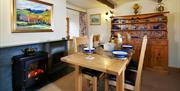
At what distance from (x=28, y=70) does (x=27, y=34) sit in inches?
28.4

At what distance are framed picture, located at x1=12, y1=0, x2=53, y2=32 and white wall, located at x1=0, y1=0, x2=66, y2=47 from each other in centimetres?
9

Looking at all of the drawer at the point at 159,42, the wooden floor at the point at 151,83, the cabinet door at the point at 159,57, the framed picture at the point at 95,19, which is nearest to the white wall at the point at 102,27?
the framed picture at the point at 95,19

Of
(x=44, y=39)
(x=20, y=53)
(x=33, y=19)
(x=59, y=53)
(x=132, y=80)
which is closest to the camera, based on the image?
(x=132, y=80)

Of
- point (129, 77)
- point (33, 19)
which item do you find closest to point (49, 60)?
point (33, 19)

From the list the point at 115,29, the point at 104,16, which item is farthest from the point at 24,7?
the point at 104,16

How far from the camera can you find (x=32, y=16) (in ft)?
8.54

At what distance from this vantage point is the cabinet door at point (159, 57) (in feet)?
11.3

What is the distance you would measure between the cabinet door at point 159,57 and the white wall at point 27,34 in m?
2.66

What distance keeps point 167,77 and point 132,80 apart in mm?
1926

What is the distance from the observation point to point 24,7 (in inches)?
95.7

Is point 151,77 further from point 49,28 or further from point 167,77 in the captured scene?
point 49,28

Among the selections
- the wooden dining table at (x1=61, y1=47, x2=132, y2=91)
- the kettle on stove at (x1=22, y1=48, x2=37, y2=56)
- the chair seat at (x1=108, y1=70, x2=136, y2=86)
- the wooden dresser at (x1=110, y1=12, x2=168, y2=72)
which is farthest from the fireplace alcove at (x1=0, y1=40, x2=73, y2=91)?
the chair seat at (x1=108, y1=70, x2=136, y2=86)

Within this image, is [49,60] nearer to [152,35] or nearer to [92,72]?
[92,72]

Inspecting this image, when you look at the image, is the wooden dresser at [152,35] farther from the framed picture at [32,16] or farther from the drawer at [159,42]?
the framed picture at [32,16]
